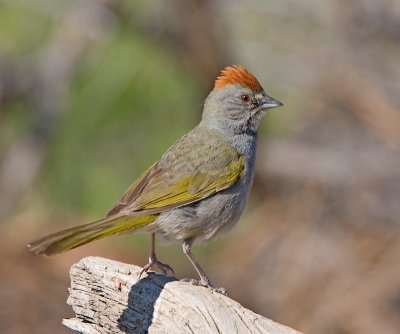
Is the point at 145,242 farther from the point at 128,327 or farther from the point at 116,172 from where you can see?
the point at 128,327

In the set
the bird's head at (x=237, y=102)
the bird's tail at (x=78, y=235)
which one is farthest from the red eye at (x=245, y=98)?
the bird's tail at (x=78, y=235)

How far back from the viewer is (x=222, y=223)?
685 cm

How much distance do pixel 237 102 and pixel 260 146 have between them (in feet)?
15.9

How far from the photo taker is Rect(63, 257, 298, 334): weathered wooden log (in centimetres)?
588

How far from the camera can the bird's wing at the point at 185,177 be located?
22.0 feet

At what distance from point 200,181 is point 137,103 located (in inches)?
305

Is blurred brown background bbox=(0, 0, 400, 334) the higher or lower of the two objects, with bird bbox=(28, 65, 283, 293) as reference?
higher

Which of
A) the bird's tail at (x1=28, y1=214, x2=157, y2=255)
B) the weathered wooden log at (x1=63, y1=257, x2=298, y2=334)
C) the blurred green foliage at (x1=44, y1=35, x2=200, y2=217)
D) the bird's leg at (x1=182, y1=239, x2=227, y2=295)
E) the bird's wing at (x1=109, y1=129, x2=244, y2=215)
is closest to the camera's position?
the weathered wooden log at (x1=63, y1=257, x2=298, y2=334)

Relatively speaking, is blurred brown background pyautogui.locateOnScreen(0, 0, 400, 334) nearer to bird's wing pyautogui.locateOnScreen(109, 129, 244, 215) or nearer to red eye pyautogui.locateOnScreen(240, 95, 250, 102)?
bird's wing pyautogui.locateOnScreen(109, 129, 244, 215)

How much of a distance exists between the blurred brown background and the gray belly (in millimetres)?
3112

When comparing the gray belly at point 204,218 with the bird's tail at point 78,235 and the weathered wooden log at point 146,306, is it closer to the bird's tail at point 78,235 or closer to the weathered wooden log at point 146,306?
the bird's tail at point 78,235

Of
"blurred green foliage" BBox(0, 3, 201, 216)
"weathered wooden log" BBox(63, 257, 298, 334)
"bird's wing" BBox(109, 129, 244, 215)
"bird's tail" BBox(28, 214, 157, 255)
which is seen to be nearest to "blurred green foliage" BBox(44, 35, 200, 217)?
"blurred green foliage" BBox(0, 3, 201, 216)

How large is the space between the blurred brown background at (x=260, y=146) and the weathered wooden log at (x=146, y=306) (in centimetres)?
336

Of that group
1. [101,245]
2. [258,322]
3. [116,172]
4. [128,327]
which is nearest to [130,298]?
[128,327]
